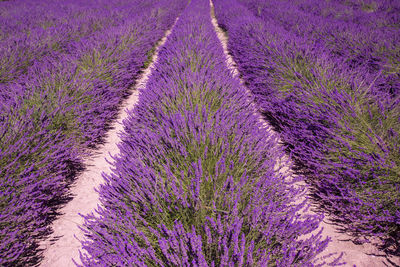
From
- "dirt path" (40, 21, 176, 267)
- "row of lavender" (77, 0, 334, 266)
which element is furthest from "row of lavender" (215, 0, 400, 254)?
"dirt path" (40, 21, 176, 267)

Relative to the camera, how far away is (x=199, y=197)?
126cm

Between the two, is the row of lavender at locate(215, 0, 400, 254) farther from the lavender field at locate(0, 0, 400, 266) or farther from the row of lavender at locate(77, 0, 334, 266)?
the row of lavender at locate(77, 0, 334, 266)

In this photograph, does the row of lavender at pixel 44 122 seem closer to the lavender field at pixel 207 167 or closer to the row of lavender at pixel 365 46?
the lavender field at pixel 207 167

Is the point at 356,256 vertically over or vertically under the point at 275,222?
under

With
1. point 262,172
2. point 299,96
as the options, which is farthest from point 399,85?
point 262,172

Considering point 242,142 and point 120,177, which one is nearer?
point 120,177

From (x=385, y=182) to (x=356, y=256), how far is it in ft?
1.89

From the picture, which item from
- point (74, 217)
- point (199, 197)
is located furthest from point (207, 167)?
point (74, 217)

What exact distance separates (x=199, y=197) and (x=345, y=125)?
158 cm

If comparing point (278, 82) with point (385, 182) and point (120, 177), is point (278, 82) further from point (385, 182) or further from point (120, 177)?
point (120, 177)

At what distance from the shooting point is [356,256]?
151 centimetres

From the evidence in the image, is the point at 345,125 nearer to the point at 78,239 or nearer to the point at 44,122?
the point at 78,239

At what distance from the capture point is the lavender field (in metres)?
1.11

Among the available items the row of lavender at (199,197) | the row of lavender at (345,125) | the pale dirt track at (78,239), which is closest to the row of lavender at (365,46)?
the row of lavender at (345,125)
